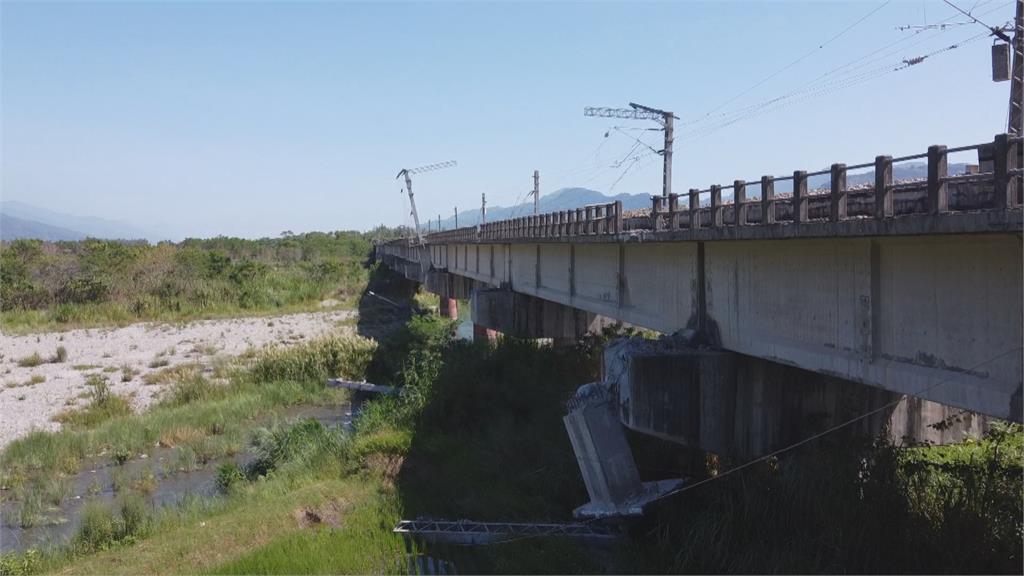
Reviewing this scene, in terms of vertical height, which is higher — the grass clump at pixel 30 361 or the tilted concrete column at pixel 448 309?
the tilted concrete column at pixel 448 309

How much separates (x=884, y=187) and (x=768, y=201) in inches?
99.6

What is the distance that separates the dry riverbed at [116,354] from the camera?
33.2 metres

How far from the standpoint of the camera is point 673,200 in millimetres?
15406

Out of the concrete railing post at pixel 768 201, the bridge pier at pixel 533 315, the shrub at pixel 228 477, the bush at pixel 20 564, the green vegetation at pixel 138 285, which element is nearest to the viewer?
the concrete railing post at pixel 768 201

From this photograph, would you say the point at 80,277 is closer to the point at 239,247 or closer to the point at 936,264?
the point at 239,247

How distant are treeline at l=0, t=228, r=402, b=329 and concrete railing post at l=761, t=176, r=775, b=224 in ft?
185

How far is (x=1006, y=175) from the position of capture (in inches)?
302

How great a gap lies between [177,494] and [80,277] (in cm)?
5162

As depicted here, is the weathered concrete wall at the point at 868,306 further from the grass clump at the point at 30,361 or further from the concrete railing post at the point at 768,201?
the grass clump at the point at 30,361

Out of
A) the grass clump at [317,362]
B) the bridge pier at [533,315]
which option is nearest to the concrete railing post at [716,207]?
the bridge pier at [533,315]

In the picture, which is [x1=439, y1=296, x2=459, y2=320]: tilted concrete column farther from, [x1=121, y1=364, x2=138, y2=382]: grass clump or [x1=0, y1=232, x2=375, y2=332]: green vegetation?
[x1=121, y1=364, x2=138, y2=382]: grass clump

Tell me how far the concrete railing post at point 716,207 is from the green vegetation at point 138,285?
54198mm

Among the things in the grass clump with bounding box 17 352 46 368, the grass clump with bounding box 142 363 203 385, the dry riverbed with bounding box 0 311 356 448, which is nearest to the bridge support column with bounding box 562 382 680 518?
the dry riverbed with bounding box 0 311 356 448

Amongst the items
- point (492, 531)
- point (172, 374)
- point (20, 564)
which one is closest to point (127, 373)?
point (172, 374)
